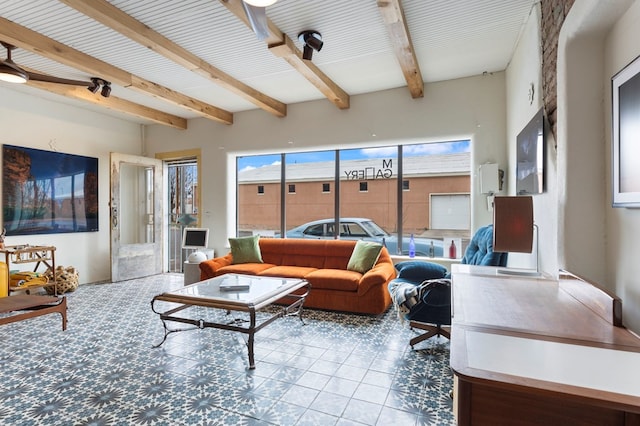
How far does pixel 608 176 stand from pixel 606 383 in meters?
1.34

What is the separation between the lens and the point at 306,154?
17.7ft

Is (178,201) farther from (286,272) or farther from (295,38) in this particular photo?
(295,38)

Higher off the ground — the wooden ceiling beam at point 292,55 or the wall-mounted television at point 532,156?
the wooden ceiling beam at point 292,55

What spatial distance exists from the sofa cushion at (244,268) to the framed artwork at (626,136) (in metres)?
3.67

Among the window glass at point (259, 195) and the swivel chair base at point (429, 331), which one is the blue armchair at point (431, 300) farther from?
the window glass at point (259, 195)

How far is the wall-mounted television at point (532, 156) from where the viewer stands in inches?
92.4

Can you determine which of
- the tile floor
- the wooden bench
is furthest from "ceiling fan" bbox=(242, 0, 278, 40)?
the wooden bench

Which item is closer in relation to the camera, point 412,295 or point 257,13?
point 257,13

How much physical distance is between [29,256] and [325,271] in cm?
424

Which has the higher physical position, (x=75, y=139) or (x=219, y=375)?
(x=75, y=139)

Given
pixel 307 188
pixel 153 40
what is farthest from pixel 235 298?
pixel 307 188

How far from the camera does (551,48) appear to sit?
2.31m

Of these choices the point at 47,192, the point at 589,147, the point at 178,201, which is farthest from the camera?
the point at 178,201

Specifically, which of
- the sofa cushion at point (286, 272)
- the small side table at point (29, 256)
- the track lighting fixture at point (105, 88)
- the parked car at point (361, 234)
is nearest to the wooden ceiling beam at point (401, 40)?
the parked car at point (361, 234)
